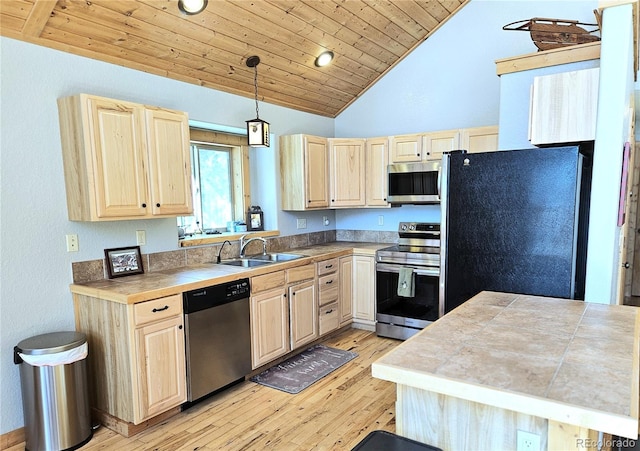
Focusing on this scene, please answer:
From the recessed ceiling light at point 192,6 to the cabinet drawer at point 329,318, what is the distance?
2642mm

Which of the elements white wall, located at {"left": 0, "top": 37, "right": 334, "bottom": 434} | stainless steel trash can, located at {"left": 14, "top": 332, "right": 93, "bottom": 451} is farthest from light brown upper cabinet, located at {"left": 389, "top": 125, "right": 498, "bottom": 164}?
stainless steel trash can, located at {"left": 14, "top": 332, "right": 93, "bottom": 451}

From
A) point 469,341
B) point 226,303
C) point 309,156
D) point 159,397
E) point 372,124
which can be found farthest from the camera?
point 372,124

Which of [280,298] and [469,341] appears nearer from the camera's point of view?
[469,341]

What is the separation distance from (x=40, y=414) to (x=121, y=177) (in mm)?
1422

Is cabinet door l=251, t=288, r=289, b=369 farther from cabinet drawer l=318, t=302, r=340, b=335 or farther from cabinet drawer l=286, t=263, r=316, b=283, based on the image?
cabinet drawer l=318, t=302, r=340, b=335

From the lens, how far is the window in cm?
375

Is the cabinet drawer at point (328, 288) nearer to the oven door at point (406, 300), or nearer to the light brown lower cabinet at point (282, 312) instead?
the light brown lower cabinet at point (282, 312)

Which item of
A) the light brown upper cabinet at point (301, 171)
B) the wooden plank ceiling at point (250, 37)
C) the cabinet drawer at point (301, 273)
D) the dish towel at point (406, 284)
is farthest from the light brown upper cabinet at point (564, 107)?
the light brown upper cabinet at point (301, 171)

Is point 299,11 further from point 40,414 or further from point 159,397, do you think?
point 40,414

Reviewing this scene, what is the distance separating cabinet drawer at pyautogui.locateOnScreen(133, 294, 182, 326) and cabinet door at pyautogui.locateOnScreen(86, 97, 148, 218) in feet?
1.99

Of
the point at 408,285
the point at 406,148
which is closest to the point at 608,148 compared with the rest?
the point at 408,285

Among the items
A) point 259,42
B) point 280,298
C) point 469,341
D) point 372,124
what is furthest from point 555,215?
point 372,124

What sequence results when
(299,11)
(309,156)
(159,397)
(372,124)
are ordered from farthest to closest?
1. (372,124)
2. (309,156)
3. (299,11)
4. (159,397)

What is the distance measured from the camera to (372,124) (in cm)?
471
